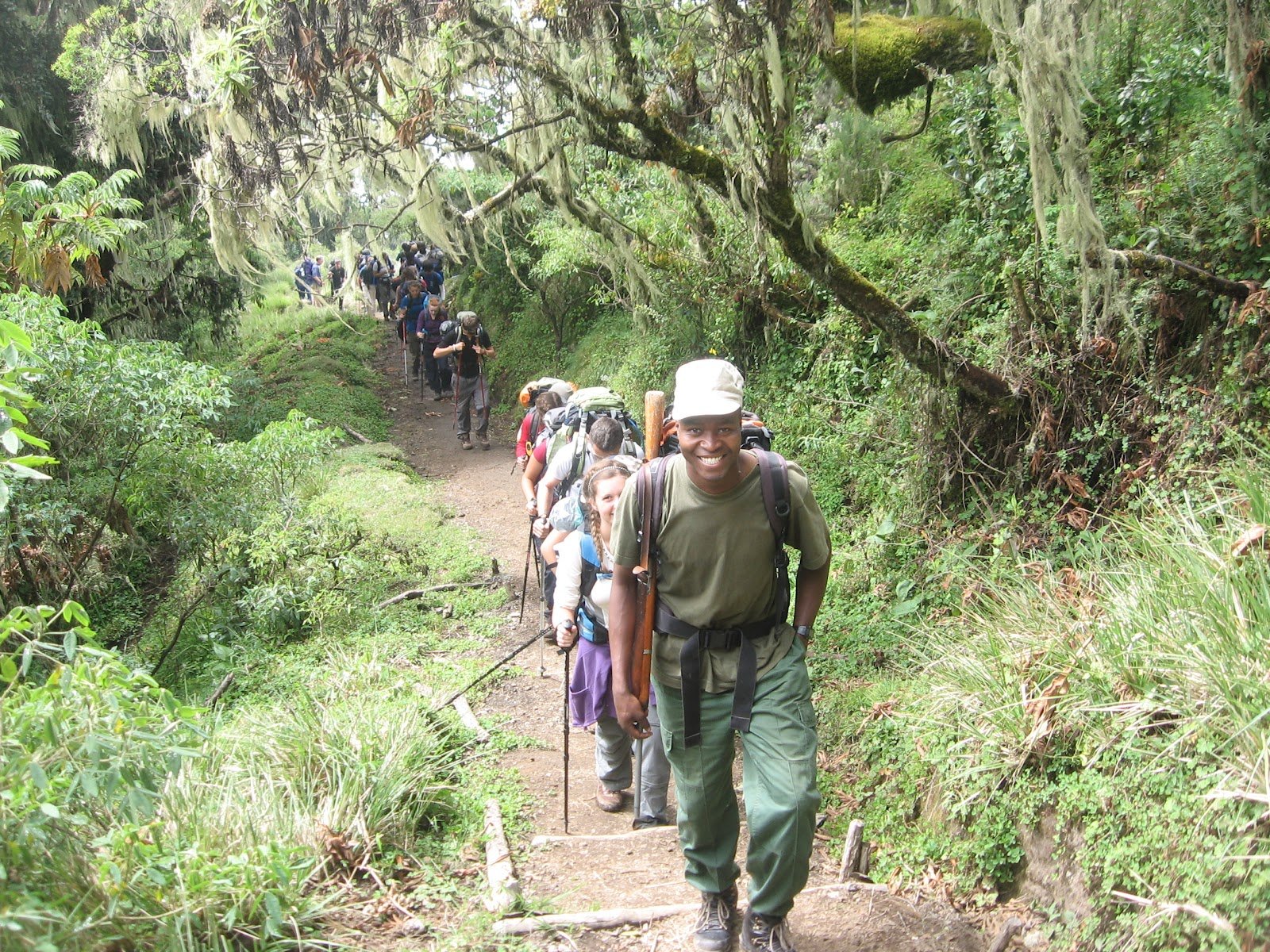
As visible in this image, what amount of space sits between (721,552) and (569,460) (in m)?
3.68

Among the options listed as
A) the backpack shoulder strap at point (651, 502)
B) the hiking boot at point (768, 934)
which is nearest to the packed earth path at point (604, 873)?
the hiking boot at point (768, 934)

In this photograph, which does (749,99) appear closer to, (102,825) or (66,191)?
(102,825)

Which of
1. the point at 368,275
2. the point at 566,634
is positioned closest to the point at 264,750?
the point at 566,634

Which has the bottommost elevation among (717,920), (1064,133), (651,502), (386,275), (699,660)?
(717,920)

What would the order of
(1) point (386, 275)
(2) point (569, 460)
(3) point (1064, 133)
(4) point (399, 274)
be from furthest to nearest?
(1) point (386, 275)
(4) point (399, 274)
(2) point (569, 460)
(3) point (1064, 133)

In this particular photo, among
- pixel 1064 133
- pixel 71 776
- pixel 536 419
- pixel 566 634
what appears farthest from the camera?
pixel 536 419

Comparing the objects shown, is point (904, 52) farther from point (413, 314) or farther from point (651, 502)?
point (413, 314)

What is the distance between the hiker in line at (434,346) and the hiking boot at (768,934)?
12.3 meters

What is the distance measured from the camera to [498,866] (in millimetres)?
4449

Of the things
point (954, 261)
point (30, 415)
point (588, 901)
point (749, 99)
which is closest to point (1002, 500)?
point (954, 261)

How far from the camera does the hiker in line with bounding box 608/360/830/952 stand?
343 centimetres

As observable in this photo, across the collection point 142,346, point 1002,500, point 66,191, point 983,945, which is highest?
point 66,191

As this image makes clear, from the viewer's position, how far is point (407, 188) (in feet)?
39.1

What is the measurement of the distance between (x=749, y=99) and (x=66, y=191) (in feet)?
22.4
